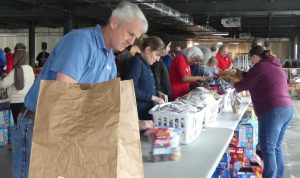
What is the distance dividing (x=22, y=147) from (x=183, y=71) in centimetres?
251

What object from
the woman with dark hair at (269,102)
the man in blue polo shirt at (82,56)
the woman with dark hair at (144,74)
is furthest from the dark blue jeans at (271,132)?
the man in blue polo shirt at (82,56)

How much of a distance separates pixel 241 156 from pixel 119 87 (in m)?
2.69

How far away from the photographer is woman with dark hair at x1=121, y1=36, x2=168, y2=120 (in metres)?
2.95

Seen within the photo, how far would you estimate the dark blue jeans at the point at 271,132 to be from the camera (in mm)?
Result: 3595

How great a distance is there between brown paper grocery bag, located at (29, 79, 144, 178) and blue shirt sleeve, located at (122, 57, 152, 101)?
163cm

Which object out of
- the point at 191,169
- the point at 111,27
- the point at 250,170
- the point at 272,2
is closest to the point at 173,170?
the point at 191,169

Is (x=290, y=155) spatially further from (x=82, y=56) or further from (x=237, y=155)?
(x=82, y=56)

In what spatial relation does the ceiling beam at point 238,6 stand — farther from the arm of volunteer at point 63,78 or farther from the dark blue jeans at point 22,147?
the arm of volunteer at point 63,78

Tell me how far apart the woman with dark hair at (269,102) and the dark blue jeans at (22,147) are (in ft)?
7.91

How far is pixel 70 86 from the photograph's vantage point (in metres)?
1.29

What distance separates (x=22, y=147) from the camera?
171 cm

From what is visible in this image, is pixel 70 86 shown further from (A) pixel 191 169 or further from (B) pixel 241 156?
(B) pixel 241 156

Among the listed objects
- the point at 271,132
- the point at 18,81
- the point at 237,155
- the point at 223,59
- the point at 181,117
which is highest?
the point at 223,59

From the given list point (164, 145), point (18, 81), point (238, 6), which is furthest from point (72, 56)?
point (238, 6)
